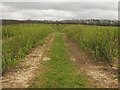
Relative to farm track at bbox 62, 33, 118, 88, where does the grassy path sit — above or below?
above

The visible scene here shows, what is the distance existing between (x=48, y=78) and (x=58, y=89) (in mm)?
1251

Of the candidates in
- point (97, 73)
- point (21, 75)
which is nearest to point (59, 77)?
point (21, 75)

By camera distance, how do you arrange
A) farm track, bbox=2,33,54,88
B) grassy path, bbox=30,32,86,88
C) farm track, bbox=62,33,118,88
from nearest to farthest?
grassy path, bbox=30,32,86,88 < farm track, bbox=2,33,54,88 < farm track, bbox=62,33,118,88

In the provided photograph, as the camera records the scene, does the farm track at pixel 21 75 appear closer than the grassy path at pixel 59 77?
No

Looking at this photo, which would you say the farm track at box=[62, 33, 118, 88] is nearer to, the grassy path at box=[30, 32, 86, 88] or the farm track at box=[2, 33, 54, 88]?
the grassy path at box=[30, 32, 86, 88]

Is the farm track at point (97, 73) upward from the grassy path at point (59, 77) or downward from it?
downward

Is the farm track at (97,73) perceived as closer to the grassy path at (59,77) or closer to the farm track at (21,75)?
the grassy path at (59,77)

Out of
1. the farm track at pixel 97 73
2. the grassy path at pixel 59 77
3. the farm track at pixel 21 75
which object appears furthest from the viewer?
the farm track at pixel 97 73

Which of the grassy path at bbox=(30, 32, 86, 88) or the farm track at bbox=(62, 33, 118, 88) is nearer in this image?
the grassy path at bbox=(30, 32, 86, 88)

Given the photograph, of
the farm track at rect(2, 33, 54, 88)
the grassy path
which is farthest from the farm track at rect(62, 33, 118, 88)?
the farm track at rect(2, 33, 54, 88)

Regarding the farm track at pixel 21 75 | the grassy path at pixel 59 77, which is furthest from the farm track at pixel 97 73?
the farm track at pixel 21 75

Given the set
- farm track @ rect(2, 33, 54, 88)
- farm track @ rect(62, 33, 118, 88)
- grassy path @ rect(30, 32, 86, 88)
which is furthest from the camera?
farm track @ rect(62, 33, 118, 88)

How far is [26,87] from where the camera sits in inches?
286

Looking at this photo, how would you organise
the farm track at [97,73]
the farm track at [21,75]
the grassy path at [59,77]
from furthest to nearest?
the farm track at [97,73] → the farm track at [21,75] → the grassy path at [59,77]
